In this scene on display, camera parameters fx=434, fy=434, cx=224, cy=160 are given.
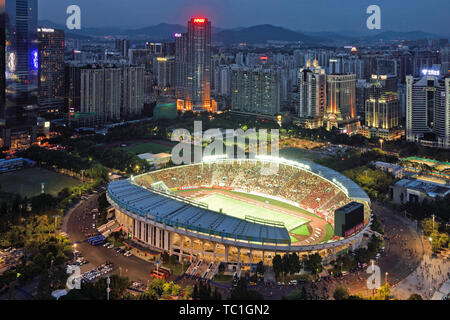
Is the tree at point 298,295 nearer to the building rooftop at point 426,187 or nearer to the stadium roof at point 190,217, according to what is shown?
the stadium roof at point 190,217

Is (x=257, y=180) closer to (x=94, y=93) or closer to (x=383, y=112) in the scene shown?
(x=383, y=112)

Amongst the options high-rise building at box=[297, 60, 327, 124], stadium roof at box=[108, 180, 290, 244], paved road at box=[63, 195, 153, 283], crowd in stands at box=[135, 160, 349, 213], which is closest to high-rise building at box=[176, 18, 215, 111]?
high-rise building at box=[297, 60, 327, 124]

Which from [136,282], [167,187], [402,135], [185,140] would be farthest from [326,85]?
[136,282]

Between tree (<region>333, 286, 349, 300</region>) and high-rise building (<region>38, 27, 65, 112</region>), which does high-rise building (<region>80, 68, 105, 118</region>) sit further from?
tree (<region>333, 286, 349, 300</region>)

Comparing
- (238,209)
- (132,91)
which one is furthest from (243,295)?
(132,91)

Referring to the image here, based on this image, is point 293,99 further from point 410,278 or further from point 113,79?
point 410,278

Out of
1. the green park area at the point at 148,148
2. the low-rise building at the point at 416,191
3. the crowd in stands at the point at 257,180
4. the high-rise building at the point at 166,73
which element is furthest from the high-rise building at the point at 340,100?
the high-rise building at the point at 166,73
